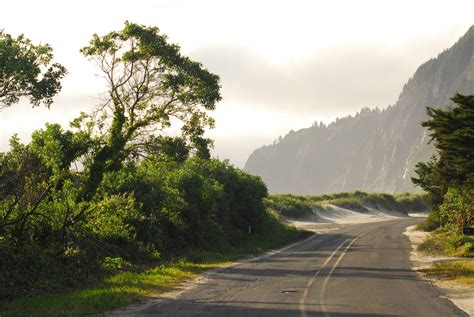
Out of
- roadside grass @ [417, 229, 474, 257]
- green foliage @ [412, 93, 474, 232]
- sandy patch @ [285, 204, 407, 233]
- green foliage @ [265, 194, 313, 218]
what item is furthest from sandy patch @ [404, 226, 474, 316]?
green foliage @ [265, 194, 313, 218]

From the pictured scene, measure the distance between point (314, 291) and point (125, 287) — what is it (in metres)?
6.24

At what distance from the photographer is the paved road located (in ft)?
48.5

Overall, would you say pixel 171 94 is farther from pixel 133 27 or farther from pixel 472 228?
pixel 472 228

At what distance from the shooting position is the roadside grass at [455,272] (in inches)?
846

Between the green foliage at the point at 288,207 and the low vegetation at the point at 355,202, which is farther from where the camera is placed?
the low vegetation at the point at 355,202

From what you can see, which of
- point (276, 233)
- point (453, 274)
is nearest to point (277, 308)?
point (453, 274)

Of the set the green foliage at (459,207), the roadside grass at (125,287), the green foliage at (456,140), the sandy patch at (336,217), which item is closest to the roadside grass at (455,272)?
the green foliage at (456,140)

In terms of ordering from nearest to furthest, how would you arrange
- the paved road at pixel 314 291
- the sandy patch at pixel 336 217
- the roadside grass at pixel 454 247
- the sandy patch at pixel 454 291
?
1. the paved road at pixel 314 291
2. the sandy patch at pixel 454 291
3. the roadside grass at pixel 454 247
4. the sandy patch at pixel 336 217

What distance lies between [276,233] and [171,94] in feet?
60.3

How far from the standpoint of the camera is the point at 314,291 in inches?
726

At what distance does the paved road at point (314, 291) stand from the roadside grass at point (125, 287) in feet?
4.23

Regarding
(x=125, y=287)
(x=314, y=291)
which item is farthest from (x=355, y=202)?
(x=125, y=287)

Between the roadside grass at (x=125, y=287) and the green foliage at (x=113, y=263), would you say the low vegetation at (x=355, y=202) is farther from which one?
the green foliage at (x=113, y=263)

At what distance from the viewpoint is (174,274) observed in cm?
2286
